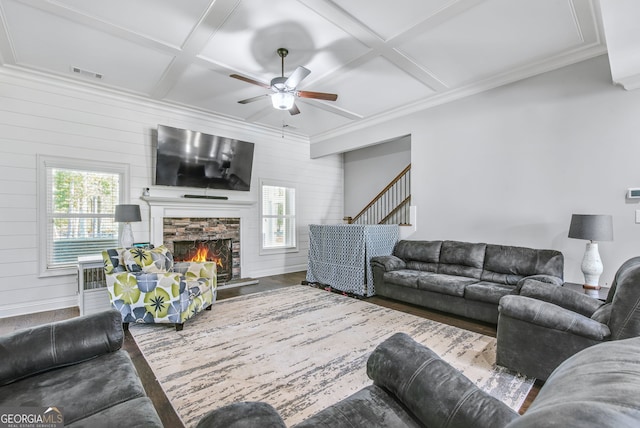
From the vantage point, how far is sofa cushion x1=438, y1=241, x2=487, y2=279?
4.16m

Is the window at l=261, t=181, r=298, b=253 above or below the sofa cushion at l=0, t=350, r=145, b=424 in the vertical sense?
above

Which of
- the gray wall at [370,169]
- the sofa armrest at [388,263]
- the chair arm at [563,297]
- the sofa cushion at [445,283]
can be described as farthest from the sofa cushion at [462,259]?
the gray wall at [370,169]

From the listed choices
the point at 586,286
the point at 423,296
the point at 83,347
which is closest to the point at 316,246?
the point at 423,296

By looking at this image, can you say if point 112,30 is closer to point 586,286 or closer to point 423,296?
point 423,296

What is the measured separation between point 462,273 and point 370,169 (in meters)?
3.84

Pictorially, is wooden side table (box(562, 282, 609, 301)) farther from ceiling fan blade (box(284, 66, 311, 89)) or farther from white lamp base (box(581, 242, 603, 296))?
ceiling fan blade (box(284, 66, 311, 89))

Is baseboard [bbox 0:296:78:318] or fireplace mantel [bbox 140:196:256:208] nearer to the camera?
baseboard [bbox 0:296:78:318]

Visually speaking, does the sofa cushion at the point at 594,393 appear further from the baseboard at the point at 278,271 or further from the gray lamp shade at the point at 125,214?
the baseboard at the point at 278,271

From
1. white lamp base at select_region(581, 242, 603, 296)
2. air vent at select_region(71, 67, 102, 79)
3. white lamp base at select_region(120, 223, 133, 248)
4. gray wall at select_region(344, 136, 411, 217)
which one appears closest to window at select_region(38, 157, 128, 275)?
white lamp base at select_region(120, 223, 133, 248)

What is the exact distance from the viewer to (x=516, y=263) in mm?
3811

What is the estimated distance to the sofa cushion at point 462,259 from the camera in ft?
13.6

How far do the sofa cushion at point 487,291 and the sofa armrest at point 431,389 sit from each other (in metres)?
2.51

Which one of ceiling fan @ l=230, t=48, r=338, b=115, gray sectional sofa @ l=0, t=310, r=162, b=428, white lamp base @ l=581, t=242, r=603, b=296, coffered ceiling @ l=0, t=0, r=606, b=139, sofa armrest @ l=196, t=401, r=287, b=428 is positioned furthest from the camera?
ceiling fan @ l=230, t=48, r=338, b=115

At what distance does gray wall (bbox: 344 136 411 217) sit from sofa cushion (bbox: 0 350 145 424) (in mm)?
6211
